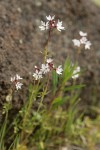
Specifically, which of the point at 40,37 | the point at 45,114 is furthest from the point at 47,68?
the point at 40,37

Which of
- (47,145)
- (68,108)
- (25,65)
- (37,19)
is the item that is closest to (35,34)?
(37,19)

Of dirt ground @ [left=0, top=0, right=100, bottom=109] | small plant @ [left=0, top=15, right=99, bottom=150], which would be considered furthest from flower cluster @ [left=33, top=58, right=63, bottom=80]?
dirt ground @ [left=0, top=0, right=100, bottom=109]

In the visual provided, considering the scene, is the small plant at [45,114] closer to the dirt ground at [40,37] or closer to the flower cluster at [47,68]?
the flower cluster at [47,68]

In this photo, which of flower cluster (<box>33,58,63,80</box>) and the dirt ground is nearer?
flower cluster (<box>33,58,63,80</box>)

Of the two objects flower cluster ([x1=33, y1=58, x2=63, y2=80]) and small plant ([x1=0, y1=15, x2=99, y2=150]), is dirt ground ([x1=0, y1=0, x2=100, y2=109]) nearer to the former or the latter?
small plant ([x1=0, y1=15, x2=99, y2=150])

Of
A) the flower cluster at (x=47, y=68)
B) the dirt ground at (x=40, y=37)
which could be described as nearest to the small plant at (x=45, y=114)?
the flower cluster at (x=47, y=68)
